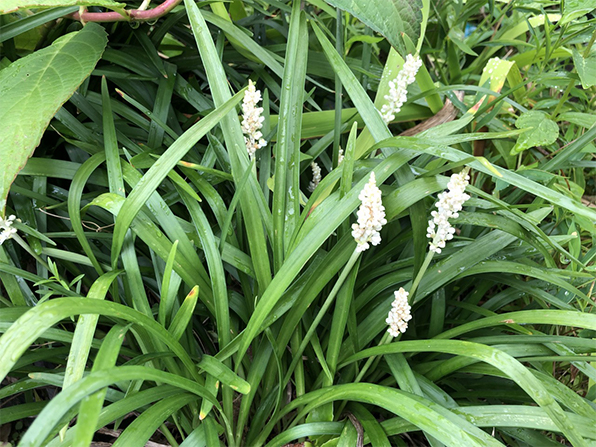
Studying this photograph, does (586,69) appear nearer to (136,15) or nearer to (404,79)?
(404,79)

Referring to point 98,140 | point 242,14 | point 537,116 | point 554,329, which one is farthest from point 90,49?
point 554,329

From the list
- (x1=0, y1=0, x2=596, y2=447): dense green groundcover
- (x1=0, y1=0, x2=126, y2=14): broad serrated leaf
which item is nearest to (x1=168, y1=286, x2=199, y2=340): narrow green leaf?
(x1=0, y1=0, x2=596, y2=447): dense green groundcover

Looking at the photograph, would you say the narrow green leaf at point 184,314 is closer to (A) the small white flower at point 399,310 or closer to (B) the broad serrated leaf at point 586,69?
(A) the small white flower at point 399,310

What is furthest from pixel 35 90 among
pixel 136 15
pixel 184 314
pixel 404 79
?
pixel 404 79

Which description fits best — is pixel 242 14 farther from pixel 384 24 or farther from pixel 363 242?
pixel 363 242

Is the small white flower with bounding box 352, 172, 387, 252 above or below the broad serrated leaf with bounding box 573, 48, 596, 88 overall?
above

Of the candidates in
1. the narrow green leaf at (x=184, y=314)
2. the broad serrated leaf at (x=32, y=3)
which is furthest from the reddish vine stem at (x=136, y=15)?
the narrow green leaf at (x=184, y=314)

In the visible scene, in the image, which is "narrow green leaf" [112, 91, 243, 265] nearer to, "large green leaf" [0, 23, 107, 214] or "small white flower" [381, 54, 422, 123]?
"large green leaf" [0, 23, 107, 214]
